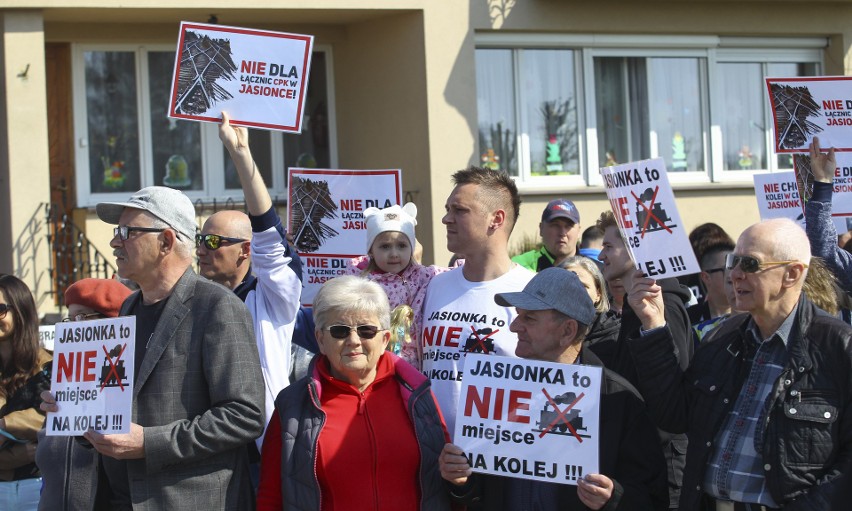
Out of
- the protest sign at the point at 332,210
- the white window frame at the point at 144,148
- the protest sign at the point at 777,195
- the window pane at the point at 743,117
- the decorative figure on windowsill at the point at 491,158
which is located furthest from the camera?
the window pane at the point at 743,117

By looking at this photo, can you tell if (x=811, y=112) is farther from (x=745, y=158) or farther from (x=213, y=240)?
(x=745, y=158)

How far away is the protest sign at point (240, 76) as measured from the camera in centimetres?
593

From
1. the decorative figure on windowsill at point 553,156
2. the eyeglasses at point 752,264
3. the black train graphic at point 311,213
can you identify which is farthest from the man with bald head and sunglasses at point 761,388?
the decorative figure on windowsill at point 553,156

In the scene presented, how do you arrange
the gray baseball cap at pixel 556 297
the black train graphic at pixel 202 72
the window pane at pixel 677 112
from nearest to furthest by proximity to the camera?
the gray baseball cap at pixel 556 297, the black train graphic at pixel 202 72, the window pane at pixel 677 112

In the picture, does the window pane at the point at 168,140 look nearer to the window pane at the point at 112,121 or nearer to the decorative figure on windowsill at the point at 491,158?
the window pane at the point at 112,121

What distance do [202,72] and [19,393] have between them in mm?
1872

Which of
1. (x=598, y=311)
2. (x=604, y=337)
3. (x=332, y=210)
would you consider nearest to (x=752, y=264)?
(x=604, y=337)

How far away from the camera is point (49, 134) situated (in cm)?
1330

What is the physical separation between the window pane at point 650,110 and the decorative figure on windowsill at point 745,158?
614 millimetres

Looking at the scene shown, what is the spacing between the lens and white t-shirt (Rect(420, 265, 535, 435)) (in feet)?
16.4

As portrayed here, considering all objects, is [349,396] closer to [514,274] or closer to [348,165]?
[514,274]

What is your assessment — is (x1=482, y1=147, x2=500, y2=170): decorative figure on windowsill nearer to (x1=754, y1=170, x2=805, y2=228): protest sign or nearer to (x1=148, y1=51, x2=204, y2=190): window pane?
(x1=148, y1=51, x2=204, y2=190): window pane

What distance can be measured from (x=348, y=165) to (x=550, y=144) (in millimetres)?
2536

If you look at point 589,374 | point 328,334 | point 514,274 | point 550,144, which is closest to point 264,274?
point 328,334
